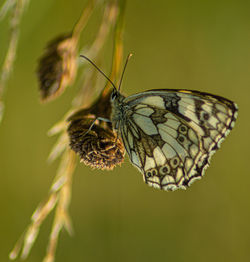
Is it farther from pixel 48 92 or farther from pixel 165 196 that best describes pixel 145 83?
pixel 48 92

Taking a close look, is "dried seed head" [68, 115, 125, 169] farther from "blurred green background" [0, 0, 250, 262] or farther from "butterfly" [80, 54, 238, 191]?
"blurred green background" [0, 0, 250, 262]

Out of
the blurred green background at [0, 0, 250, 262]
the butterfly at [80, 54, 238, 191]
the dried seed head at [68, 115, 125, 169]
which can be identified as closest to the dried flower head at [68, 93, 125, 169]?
the dried seed head at [68, 115, 125, 169]

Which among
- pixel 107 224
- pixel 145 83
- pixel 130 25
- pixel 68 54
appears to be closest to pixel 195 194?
pixel 107 224

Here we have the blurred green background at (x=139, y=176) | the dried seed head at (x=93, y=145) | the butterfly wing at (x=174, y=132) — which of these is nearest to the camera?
the dried seed head at (x=93, y=145)

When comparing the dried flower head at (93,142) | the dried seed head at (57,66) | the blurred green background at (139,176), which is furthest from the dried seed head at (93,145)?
the blurred green background at (139,176)

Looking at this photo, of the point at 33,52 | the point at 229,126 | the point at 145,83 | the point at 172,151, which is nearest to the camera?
the point at 229,126

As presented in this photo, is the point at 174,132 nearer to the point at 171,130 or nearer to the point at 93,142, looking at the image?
the point at 171,130

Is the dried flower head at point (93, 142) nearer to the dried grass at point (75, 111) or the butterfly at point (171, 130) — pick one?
the dried grass at point (75, 111)
